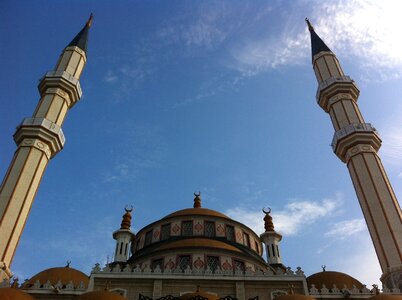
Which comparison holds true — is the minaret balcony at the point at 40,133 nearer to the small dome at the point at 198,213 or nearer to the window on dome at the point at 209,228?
the small dome at the point at 198,213

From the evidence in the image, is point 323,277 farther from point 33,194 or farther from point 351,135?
point 33,194

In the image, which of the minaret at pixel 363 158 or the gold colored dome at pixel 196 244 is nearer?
the minaret at pixel 363 158

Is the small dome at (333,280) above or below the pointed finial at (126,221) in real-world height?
below

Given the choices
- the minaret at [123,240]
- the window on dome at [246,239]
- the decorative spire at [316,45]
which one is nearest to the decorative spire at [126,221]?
the minaret at [123,240]

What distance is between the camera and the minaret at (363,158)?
66.6ft

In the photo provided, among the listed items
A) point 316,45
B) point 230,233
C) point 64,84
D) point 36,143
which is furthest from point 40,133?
point 316,45

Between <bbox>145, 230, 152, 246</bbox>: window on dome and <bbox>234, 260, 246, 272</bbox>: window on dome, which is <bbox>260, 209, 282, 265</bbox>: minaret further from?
<bbox>145, 230, 152, 246</bbox>: window on dome

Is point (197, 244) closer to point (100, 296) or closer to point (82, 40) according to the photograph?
point (100, 296)

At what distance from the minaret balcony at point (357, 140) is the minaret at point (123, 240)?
54.8 ft

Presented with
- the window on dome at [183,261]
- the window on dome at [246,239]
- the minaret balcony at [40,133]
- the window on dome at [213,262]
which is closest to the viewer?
the window on dome at [183,261]

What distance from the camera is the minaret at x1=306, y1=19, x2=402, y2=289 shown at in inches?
800

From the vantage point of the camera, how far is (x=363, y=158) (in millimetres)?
24281

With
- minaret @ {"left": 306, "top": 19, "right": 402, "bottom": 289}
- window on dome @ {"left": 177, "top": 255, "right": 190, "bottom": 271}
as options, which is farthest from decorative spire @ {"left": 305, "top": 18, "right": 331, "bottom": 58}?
window on dome @ {"left": 177, "top": 255, "right": 190, "bottom": 271}

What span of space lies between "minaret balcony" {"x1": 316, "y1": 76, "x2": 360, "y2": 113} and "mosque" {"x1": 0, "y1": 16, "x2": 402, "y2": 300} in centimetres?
7
